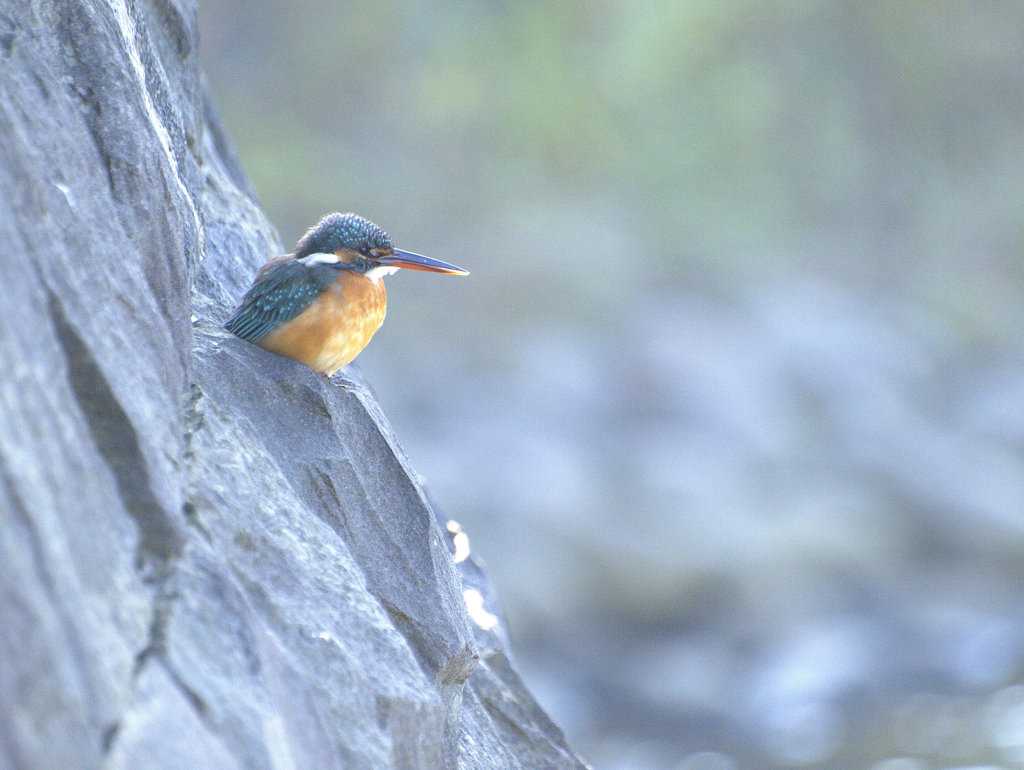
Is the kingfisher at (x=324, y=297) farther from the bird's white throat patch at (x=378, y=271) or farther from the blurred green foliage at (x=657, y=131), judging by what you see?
the blurred green foliage at (x=657, y=131)

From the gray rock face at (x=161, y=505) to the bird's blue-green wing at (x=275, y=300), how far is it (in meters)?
0.07

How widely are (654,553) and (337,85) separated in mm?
8982

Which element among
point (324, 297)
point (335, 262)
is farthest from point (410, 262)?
point (324, 297)

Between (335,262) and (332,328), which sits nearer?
(332,328)

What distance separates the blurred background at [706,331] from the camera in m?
8.62

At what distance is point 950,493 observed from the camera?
10156mm

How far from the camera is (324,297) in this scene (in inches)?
113

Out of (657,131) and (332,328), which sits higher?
(657,131)

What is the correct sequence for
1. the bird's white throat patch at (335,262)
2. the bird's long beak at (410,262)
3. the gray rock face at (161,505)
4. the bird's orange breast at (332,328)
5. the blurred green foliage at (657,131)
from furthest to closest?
the blurred green foliage at (657,131) < the bird's long beak at (410,262) < the bird's white throat patch at (335,262) < the bird's orange breast at (332,328) < the gray rock face at (161,505)

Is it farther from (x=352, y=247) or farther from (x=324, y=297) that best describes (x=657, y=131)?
(x=324, y=297)

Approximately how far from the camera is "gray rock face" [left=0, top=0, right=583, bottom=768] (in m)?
1.67

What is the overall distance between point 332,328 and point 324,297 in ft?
0.26

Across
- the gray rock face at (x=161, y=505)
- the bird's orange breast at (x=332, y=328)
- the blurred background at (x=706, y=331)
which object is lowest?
the gray rock face at (x=161, y=505)

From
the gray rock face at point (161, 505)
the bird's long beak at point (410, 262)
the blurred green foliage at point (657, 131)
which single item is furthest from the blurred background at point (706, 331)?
the gray rock face at point (161, 505)
